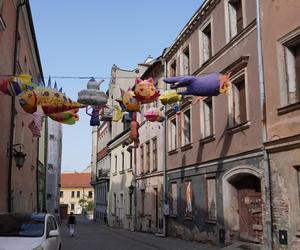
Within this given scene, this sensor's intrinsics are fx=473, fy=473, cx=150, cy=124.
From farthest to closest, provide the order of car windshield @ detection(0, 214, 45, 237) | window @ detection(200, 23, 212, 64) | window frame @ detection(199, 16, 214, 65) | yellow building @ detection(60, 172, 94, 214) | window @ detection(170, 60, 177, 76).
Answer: yellow building @ detection(60, 172, 94, 214)
window @ detection(170, 60, 177, 76)
window @ detection(200, 23, 212, 64)
window frame @ detection(199, 16, 214, 65)
car windshield @ detection(0, 214, 45, 237)

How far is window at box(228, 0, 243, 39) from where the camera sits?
17.6 meters

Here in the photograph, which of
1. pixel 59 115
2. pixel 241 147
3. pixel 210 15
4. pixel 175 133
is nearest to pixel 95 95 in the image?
pixel 59 115

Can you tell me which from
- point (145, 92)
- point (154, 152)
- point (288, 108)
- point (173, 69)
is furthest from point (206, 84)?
point (154, 152)

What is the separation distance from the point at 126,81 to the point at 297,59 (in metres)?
32.5

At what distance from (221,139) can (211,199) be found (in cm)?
259

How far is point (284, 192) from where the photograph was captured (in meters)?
13.5

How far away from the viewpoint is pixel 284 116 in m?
13.6

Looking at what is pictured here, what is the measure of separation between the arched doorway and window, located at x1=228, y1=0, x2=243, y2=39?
17.1ft

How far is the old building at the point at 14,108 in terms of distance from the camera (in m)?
16.6

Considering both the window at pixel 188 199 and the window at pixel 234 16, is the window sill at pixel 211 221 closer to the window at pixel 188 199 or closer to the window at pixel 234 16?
the window at pixel 188 199

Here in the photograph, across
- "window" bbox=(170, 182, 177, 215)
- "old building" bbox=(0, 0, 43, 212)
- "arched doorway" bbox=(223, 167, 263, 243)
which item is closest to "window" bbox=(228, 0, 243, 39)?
"arched doorway" bbox=(223, 167, 263, 243)

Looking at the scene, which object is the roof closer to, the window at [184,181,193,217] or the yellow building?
the yellow building

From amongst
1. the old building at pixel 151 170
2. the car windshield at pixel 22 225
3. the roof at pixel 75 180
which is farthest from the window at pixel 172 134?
the roof at pixel 75 180

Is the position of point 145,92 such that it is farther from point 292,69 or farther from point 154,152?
point 154,152
